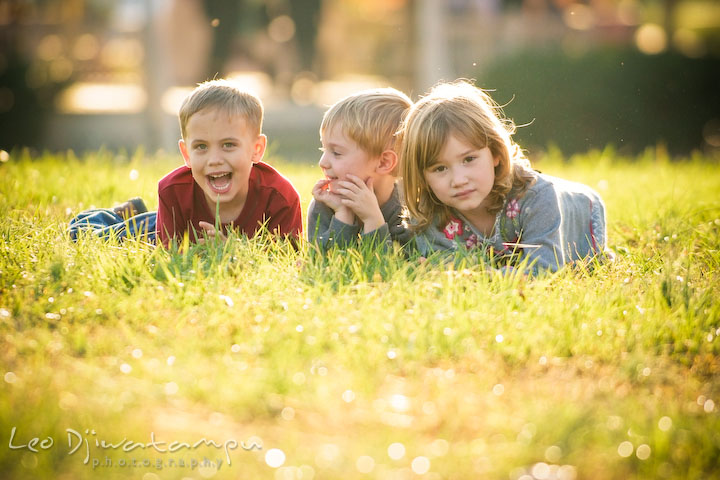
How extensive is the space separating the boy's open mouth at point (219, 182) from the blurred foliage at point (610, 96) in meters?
6.75

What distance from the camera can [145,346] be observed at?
2.53 meters

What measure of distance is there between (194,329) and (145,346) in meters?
0.20

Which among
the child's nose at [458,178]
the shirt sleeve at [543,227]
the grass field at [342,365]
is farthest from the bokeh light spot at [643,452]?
the child's nose at [458,178]

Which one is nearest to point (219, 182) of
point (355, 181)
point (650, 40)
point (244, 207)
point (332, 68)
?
point (244, 207)

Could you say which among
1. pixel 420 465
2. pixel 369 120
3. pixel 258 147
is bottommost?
pixel 420 465

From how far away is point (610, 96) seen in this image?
10.2 metres

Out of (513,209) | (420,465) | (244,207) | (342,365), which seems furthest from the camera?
(244,207)

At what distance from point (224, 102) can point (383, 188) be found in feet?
2.92

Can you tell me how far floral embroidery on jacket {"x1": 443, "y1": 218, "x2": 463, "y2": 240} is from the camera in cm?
365

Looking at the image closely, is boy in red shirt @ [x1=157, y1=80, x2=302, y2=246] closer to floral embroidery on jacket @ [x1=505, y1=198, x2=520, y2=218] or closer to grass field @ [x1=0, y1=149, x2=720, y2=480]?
grass field @ [x1=0, y1=149, x2=720, y2=480]

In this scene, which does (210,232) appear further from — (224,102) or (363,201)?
(363,201)

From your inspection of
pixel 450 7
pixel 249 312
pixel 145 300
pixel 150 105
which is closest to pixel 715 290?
pixel 249 312

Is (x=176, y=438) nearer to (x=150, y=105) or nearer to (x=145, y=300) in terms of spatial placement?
(x=145, y=300)

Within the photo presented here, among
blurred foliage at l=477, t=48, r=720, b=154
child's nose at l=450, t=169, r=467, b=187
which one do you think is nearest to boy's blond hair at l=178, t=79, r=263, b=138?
child's nose at l=450, t=169, r=467, b=187
